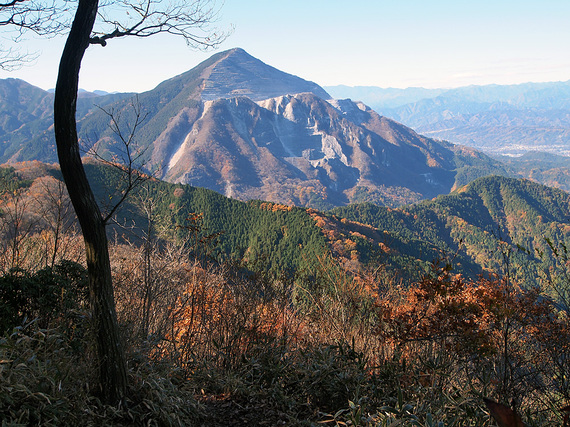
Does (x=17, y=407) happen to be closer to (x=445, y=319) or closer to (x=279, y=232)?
(x=445, y=319)

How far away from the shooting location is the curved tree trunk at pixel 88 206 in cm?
299

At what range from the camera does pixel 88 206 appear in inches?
122

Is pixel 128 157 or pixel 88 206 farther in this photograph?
pixel 128 157

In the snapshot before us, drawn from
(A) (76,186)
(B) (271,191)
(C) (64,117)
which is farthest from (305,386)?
(B) (271,191)

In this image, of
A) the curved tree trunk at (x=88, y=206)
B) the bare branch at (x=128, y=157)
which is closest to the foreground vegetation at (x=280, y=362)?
the curved tree trunk at (x=88, y=206)

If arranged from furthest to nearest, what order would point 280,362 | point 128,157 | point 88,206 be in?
point 280,362 → point 128,157 → point 88,206

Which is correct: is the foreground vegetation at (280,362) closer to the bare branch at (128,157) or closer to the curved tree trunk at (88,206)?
the curved tree trunk at (88,206)

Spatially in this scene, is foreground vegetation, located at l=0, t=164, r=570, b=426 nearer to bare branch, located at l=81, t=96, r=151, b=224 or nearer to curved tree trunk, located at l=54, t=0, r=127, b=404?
curved tree trunk, located at l=54, t=0, r=127, b=404

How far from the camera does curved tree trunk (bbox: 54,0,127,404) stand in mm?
2994

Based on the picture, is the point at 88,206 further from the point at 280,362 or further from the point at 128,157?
the point at 280,362

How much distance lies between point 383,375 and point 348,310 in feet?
4.68

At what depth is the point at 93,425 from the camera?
2945 millimetres

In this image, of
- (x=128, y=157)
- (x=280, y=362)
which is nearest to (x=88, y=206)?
(x=128, y=157)

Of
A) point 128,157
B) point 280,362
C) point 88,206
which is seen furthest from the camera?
point 280,362
